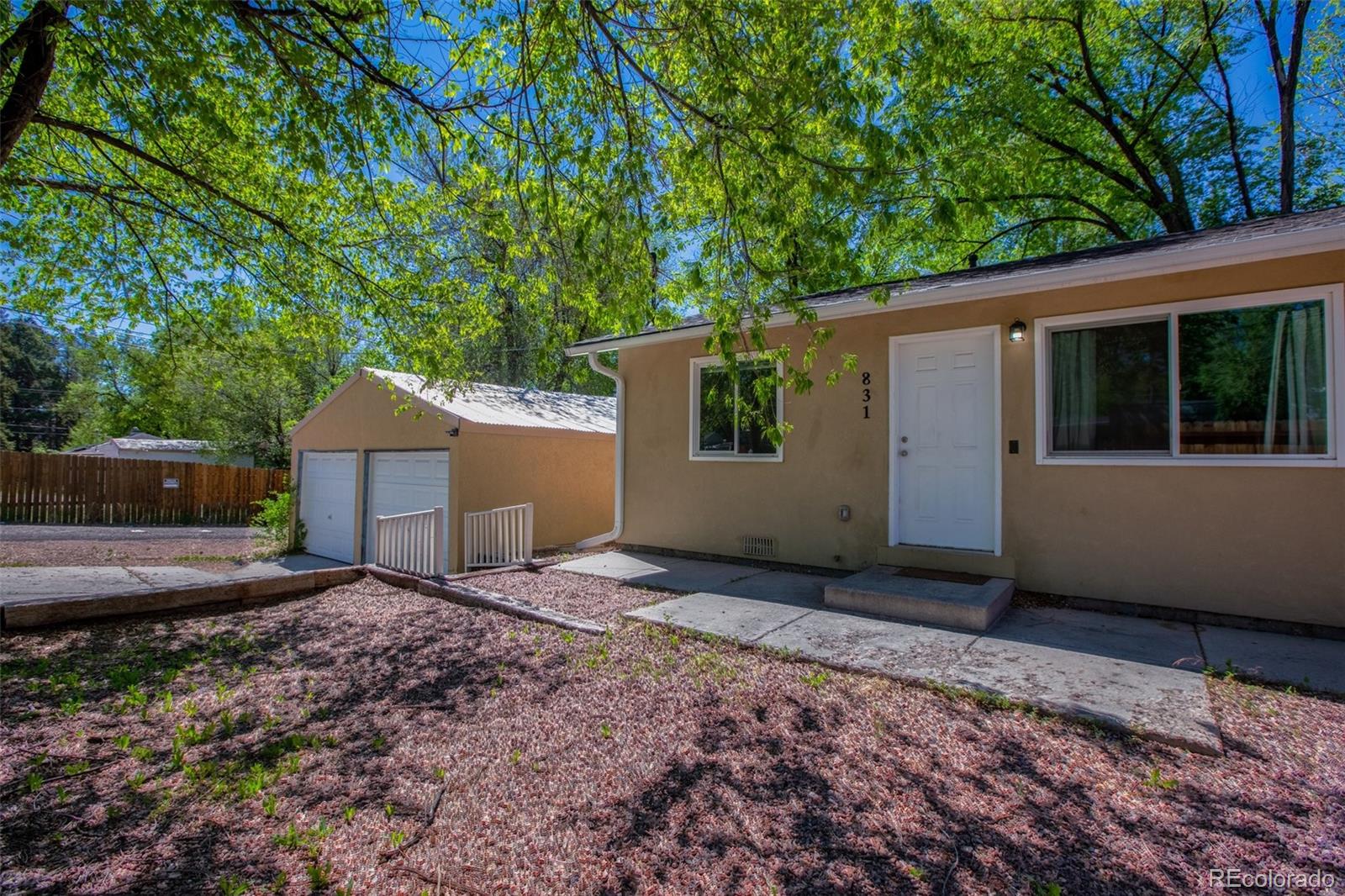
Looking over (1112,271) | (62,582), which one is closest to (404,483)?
(62,582)

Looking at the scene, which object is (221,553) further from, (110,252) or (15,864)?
(15,864)

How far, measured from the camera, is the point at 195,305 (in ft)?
20.6

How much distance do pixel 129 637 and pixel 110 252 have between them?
154 inches

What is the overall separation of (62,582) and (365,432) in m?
5.37

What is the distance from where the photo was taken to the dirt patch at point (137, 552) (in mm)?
9594

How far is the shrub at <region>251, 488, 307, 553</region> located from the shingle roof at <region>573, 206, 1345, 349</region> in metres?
12.3

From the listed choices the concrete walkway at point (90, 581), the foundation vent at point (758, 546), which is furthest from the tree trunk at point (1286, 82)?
the concrete walkway at point (90, 581)

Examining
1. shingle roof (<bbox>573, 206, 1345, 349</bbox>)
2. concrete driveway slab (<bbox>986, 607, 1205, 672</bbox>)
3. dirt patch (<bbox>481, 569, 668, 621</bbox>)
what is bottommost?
dirt patch (<bbox>481, 569, 668, 621</bbox>)

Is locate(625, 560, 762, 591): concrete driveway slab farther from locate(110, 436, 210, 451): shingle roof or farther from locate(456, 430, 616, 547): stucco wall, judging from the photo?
locate(110, 436, 210, 451): shingle roof

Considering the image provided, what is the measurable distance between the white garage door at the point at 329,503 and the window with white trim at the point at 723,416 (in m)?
7.93

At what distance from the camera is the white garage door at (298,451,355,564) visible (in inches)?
464

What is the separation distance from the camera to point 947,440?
575 centimetres

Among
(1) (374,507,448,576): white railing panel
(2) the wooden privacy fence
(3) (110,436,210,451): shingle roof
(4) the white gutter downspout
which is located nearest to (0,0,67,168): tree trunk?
(1) (374,507,448,576): white railing panel

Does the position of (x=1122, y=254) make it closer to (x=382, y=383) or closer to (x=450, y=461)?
(x=450, y=461)
